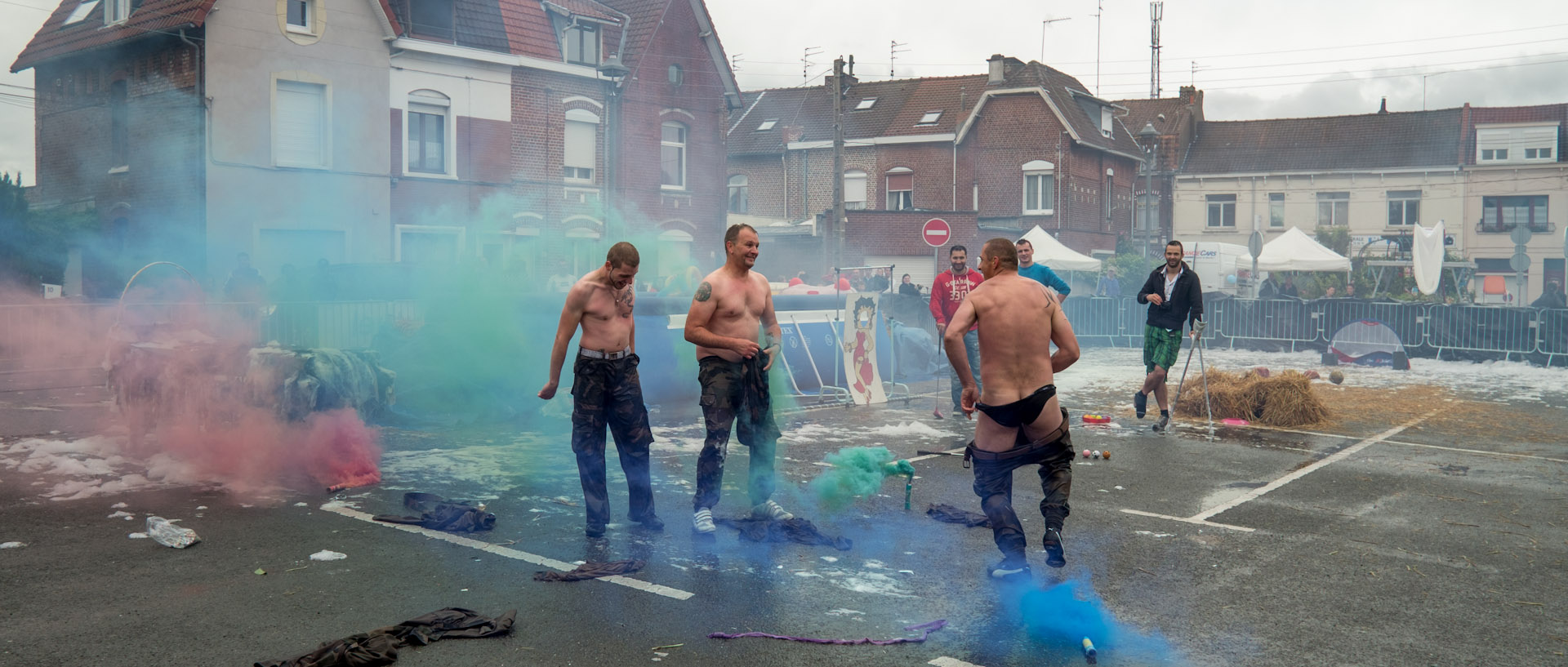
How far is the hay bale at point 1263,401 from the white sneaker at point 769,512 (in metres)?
7.26

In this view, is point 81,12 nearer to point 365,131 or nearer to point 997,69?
point 365,131

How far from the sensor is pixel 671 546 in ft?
20.5

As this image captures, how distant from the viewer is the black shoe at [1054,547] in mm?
5641

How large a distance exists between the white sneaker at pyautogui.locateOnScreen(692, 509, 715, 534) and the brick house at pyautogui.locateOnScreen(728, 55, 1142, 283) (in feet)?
102

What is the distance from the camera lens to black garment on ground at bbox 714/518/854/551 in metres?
6.32

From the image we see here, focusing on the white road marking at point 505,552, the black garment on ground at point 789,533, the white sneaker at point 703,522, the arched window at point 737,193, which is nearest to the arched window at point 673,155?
the arched window at point 737,193

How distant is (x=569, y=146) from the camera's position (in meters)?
27.0

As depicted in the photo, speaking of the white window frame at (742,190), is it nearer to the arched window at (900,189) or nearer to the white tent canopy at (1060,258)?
the arched window at (900,189)

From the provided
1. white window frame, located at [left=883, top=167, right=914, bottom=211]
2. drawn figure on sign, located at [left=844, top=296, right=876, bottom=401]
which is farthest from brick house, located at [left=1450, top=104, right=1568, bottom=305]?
drawn figure on sign, located at [left=844, top=296, right=876, bottom=401]

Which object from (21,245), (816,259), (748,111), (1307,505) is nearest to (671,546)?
(1307,505)

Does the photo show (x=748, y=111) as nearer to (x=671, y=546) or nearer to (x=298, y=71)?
(x=298, y=71)

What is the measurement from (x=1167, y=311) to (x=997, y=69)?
32.1m

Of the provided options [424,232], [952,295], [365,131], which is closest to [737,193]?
[424,232]

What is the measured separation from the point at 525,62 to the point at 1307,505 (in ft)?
70.7
